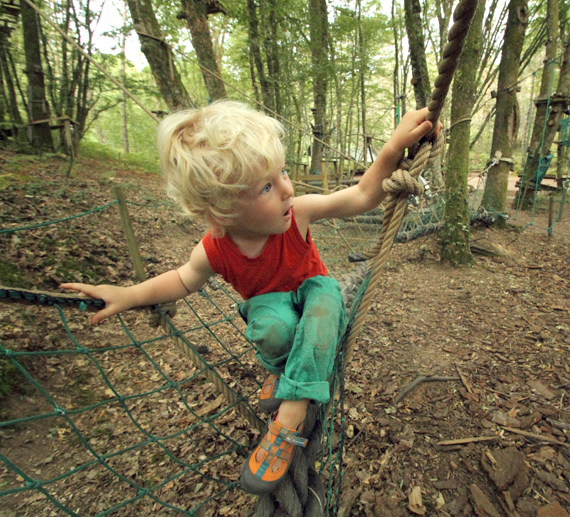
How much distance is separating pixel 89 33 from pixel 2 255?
4.81 m

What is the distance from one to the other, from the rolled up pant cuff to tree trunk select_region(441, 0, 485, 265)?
8.13ft

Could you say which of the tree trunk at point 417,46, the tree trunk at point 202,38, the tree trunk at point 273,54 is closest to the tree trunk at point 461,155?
the tree trunk at point 417,46

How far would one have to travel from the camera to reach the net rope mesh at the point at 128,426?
1.11 meters

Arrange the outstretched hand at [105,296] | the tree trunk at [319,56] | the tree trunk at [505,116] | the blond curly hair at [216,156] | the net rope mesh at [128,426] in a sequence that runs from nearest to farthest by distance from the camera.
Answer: the blond curly hair at [216,156] → the outstretched hand at [105,296] → the net rope mesh at [128,426] → the tree trunk at [505,116] → the tree trunk at [319,56]

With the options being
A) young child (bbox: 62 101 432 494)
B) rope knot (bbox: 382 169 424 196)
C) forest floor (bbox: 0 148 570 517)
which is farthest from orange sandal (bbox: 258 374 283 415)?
rope knot (bbox: 382 169 424 196)

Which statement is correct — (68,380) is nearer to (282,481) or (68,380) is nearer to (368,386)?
(282,481)

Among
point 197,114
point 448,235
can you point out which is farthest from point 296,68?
point 197,114

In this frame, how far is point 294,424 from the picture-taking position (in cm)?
87

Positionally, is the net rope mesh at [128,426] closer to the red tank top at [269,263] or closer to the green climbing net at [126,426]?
the green climbing net at [126,426]

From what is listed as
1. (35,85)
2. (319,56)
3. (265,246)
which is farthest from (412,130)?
(319,56)

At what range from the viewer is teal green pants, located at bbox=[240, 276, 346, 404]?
0.86 metres

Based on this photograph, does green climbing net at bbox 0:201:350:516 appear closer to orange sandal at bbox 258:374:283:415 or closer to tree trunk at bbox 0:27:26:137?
orange sandal at bbox 258:374:283:415

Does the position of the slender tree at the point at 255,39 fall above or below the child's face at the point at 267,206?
above

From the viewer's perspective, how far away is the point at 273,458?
857mm
